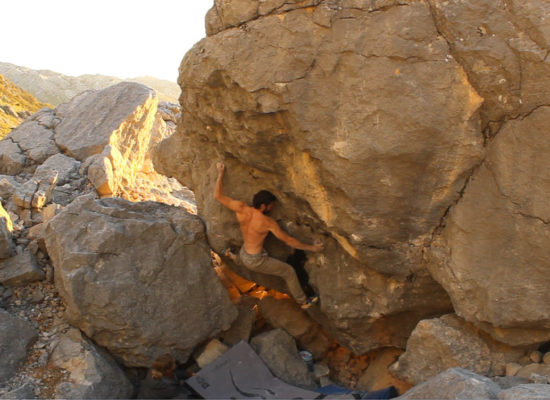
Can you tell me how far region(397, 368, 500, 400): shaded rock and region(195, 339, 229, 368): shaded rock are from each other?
93.4 inches

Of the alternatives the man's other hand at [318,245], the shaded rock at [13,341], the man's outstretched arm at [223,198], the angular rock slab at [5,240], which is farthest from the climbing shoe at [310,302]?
the angular rock slab at [5,240]

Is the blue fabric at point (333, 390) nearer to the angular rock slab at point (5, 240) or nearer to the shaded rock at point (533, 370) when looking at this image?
the shaded rock at point (533, 370)

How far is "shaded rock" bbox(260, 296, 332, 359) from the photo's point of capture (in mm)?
5668

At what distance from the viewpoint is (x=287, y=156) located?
443 centimetres

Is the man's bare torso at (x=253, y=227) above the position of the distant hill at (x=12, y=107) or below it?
below

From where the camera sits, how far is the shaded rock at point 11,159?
722 centimetres

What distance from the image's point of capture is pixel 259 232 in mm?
4859

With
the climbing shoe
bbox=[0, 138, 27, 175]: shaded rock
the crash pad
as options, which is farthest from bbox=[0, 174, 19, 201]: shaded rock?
the climbing shoe

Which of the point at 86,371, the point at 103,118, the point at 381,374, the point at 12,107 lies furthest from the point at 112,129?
the point at 12,107

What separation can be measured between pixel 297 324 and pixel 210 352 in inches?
44.2

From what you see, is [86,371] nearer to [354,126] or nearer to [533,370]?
[354,126]

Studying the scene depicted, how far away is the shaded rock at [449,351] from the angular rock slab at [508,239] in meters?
0.20

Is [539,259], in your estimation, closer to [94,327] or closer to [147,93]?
[94,327]

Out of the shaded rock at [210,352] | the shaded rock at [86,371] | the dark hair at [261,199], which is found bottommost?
the shaded rock at [210,352]
